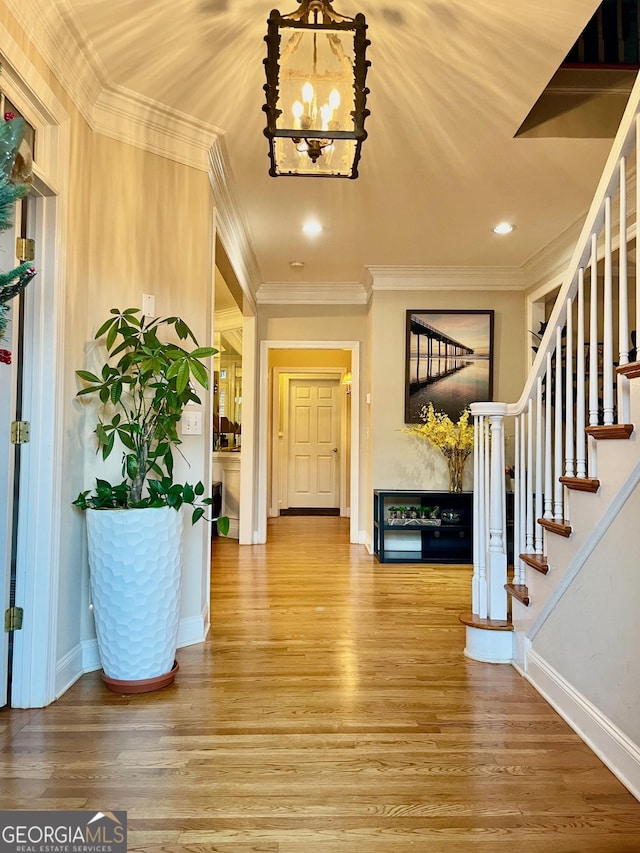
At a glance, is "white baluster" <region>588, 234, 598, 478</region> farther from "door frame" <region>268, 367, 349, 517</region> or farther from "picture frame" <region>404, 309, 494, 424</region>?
"door frame" <region>268, 367, 349, 517</region>

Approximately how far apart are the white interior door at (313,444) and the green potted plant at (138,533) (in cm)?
596

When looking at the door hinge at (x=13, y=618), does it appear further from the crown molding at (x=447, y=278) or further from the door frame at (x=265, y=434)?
the crown molding at (x=447, y=278)

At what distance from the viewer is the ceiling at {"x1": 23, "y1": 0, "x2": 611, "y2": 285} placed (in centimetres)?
207

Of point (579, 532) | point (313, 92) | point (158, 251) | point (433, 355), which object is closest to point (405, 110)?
point (313, 92)

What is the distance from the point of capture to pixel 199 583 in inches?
111

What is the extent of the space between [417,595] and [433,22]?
318cm

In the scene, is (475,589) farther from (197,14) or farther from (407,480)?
(197,14)

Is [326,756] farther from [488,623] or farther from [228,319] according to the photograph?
[228,319]

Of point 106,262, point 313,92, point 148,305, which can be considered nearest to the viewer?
point 313,92

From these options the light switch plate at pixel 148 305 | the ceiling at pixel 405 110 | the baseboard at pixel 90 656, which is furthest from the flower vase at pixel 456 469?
the baseboard at pixel 90 656

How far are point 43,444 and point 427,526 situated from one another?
3494mm

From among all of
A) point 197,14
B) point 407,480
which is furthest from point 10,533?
point 407,480

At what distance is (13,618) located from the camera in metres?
2.11

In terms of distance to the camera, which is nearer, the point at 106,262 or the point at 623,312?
the point at 623,312
